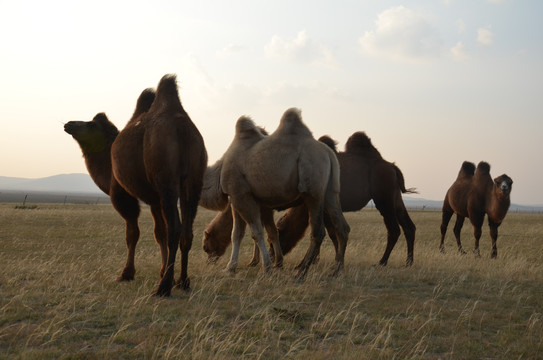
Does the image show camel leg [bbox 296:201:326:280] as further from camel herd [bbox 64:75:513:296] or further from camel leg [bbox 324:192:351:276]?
camel leg [bbox 324:192:351:276]

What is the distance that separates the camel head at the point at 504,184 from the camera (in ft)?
43.5

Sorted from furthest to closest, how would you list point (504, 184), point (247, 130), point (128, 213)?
point (504, 184) < point (247, 130) < point (128, 213)

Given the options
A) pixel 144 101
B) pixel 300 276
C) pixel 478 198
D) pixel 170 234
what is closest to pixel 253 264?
pixel 300 276

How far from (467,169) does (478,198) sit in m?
1.88

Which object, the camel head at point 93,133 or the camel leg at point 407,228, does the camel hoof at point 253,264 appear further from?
the camel head at point 93,133

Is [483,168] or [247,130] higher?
[247,130]

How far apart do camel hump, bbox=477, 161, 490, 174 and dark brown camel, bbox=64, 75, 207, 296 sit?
438 inches

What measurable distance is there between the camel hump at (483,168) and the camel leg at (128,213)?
1160 centimetres

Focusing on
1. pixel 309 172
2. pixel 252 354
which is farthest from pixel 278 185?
pixel 252 354

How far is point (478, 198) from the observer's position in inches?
567

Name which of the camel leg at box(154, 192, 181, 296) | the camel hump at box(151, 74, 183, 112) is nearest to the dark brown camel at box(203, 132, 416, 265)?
the camel hump at box(151, 74, 183, 112)

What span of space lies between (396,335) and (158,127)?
4017 millimetres

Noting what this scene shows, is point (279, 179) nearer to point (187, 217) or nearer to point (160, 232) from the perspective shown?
point (187, 217)

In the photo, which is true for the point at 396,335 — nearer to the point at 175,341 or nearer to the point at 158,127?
the point at 175,341
